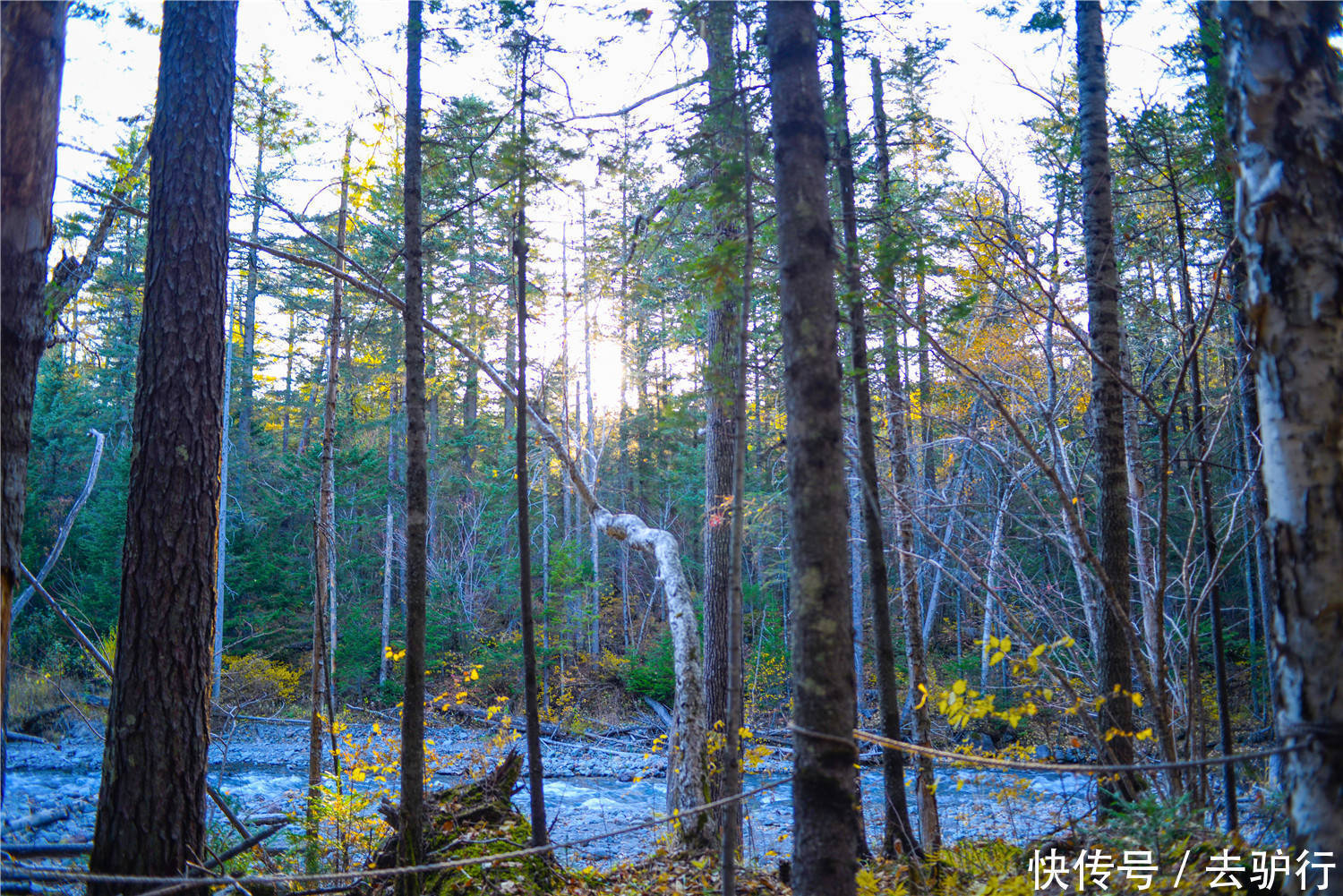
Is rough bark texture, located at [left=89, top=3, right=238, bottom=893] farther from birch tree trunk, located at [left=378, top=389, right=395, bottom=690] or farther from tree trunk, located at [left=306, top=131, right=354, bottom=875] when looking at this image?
birch tree trunk, located at [left=378, top=389, right=395, bottom=690]

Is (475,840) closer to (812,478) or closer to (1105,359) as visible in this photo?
(812,478)

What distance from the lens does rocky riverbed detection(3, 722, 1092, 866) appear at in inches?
337

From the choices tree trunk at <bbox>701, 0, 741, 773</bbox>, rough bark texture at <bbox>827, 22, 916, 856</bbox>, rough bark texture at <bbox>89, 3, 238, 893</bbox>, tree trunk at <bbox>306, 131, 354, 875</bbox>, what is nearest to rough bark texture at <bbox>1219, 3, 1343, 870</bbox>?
tree trunk at <bbox>701, 0, 741, 773</bbox>

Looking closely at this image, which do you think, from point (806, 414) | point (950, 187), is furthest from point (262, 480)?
point (806, 414)

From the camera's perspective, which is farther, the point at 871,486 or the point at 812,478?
the point at 871,486

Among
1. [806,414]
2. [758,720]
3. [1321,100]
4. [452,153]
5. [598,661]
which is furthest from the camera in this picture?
[598,661]

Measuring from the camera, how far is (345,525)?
65.9ft

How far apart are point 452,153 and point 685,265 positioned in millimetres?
2801

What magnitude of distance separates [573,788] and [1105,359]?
448 inches

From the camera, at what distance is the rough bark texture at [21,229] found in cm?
Result: 275

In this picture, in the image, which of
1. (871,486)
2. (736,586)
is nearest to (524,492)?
(736,586)

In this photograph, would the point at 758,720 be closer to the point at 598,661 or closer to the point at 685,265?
the point at 598,661

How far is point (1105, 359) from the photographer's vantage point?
5.32 meters

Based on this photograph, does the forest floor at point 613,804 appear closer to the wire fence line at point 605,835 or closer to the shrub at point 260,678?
the shrub at point 260,678
